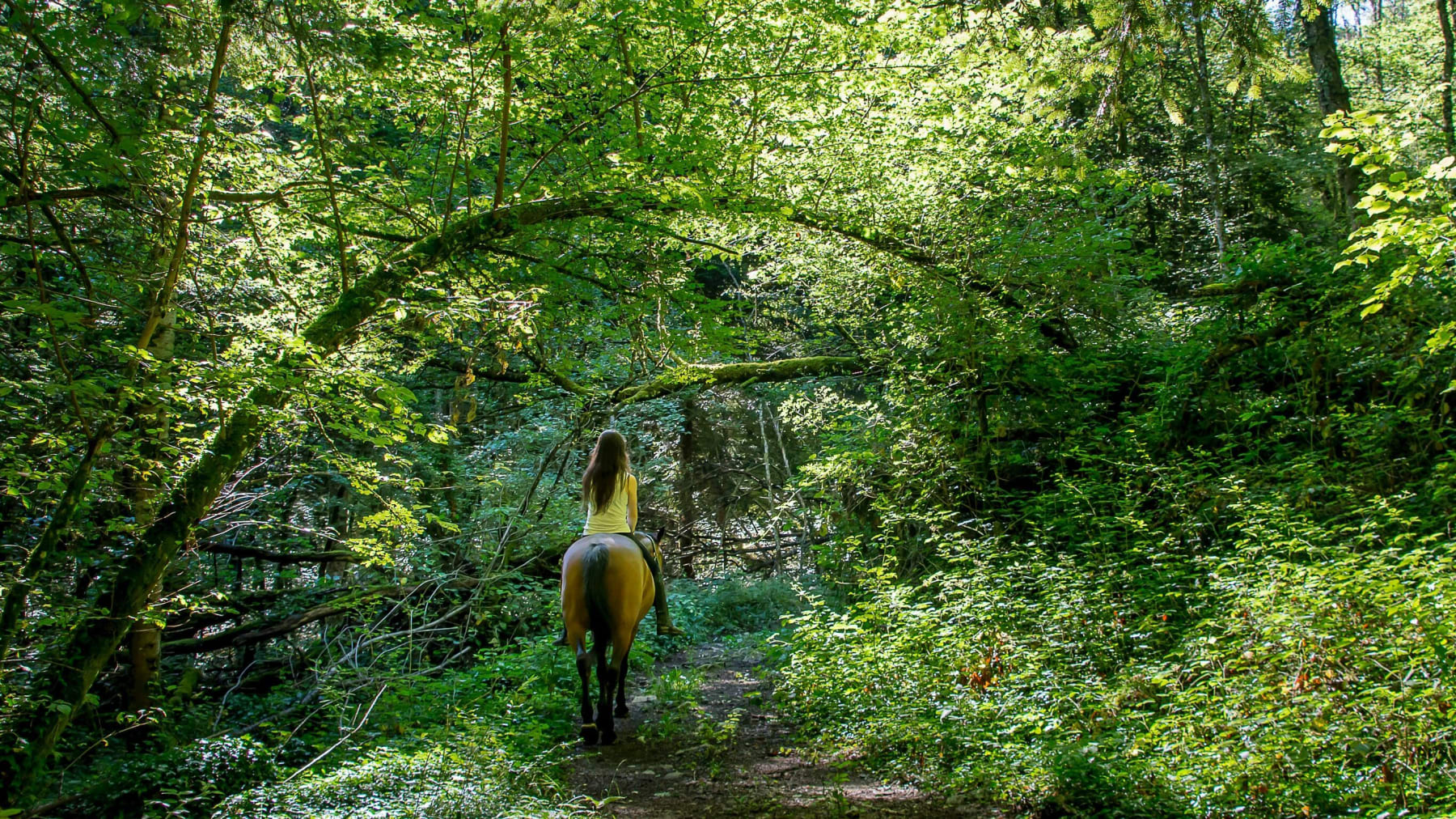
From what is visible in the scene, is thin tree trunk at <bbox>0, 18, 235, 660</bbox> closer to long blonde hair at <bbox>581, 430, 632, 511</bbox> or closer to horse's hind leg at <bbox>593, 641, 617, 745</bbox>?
long blonde hair at <bbox>581, 430, 632, 511</bbox>

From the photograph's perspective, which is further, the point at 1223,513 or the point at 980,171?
the point at 980,171

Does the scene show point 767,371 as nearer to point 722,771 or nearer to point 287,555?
point 287,555

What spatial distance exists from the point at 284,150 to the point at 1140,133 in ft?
50.1

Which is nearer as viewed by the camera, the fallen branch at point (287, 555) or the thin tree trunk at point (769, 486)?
the fallen branch at point (287, 555)

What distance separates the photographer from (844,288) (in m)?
9.37

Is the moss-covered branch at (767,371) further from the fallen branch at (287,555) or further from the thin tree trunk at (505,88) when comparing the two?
the thin tree trunk at (505,88)

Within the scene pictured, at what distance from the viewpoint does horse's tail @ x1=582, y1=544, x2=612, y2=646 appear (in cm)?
567

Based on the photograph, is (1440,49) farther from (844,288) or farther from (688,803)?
(688,803)

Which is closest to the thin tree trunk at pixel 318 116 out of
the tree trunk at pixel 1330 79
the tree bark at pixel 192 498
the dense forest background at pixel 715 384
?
the dense forest background at pixel 715 384

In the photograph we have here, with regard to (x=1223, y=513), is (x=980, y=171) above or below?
above

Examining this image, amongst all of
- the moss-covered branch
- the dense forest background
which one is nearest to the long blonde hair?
the dense forest background

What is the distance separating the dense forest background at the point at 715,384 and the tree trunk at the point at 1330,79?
0.08m

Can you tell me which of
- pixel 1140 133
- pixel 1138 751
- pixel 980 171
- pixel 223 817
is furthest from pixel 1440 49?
pixel 223 817

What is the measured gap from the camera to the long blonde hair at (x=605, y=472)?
6.09 meters
